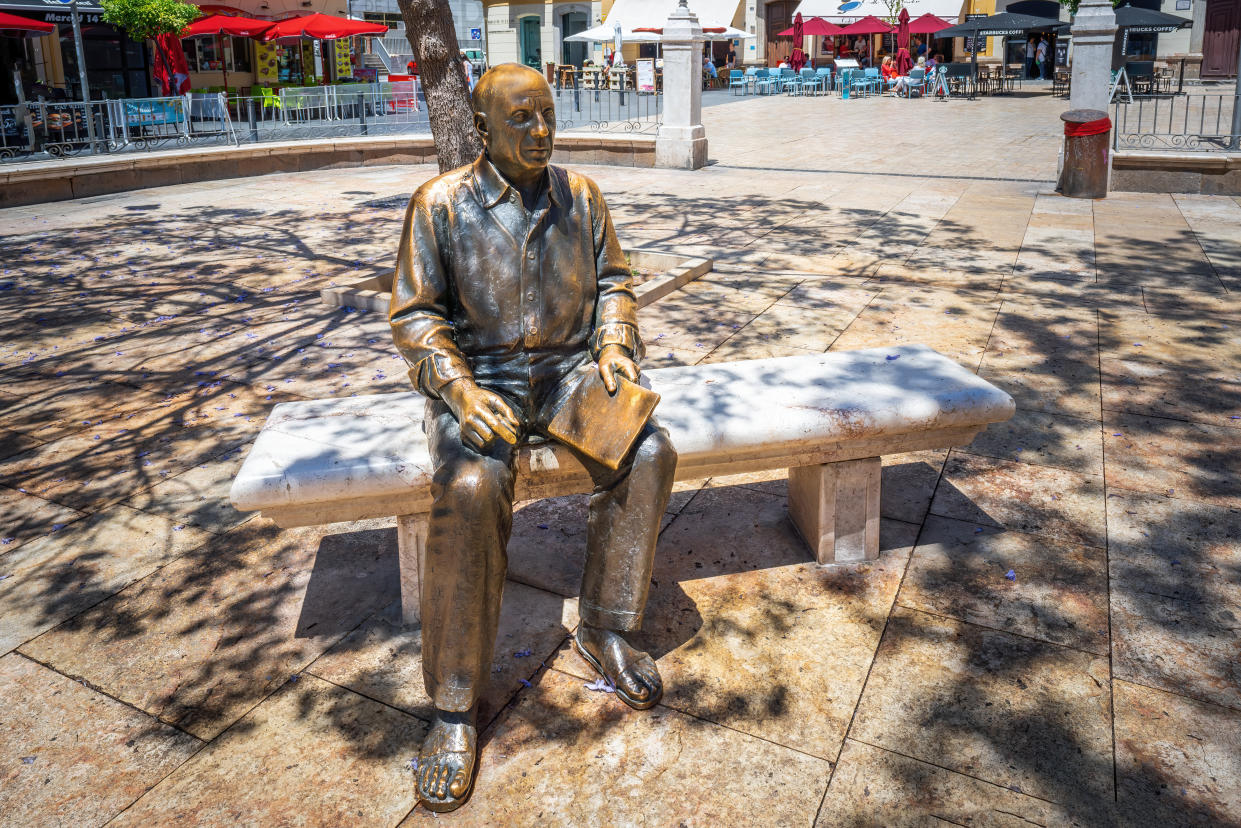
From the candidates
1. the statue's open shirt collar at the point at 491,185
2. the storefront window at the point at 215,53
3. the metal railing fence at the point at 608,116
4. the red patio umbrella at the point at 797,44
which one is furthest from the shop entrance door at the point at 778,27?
the statue's open shirt collar at the point at 491,185

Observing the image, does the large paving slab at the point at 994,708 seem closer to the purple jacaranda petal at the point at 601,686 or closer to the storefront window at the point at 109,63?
the purple jacaranda petal at the point at 601,686

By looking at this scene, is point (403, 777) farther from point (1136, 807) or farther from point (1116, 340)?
point (1116, 340)

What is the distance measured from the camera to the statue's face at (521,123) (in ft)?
9.80

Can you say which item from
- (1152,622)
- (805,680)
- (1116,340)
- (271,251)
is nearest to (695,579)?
(805,680)

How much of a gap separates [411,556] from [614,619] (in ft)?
2.67

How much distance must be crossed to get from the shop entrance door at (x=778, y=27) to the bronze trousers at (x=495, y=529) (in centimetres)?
4140

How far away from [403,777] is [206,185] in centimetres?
1431

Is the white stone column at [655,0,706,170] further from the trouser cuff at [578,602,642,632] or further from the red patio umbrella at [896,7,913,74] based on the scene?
the red patio umbrella at [896,7,913,74]

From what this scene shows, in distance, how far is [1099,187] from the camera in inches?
473

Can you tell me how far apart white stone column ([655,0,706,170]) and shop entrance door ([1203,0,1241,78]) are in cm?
2562

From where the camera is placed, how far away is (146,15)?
20734mm

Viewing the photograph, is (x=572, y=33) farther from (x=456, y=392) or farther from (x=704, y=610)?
(x=456, y=392)

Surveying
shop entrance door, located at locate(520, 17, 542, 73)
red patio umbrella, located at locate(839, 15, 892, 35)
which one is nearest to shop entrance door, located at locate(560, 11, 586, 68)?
shop entrance door, located at locate(520, 17, 542, 73)

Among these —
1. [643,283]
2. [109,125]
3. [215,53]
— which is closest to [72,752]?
[643,283]
